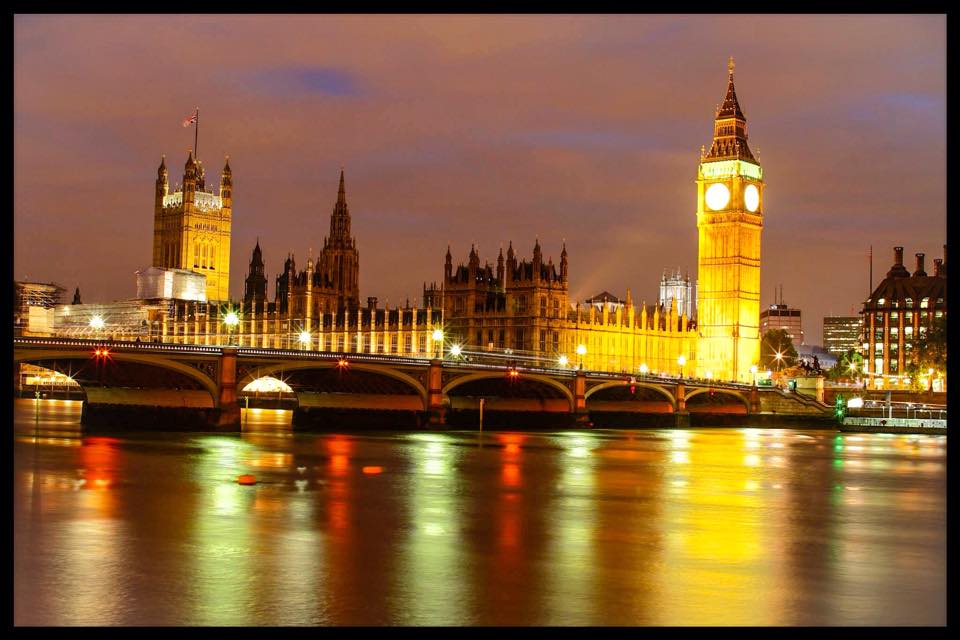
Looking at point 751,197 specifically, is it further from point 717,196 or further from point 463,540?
point 463,540

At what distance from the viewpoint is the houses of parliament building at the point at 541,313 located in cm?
11538

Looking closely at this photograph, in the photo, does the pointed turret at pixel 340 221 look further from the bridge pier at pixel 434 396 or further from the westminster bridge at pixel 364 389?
the bridge pier at pixel 434 396

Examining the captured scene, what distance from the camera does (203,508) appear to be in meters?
32.3

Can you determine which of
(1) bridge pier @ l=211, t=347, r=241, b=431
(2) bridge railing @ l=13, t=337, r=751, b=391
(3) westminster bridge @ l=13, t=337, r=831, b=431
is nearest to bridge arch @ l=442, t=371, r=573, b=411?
(3) westminster bridge @ l=13, t=337, r=831, b=431

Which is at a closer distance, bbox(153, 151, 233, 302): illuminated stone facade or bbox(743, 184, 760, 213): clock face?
bbox(743, 184, 760, 213): clock face

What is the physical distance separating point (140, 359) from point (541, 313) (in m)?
56.4

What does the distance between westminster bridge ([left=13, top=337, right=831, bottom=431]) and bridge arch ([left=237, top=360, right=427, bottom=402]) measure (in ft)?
0.25

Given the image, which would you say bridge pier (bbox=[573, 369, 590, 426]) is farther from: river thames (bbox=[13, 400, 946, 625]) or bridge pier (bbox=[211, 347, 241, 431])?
river thames (bbox=[13, 400, 946, 625])

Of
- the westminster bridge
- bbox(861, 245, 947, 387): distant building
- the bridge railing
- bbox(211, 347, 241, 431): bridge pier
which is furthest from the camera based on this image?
bbox(861, 245, 947, 387): distant building

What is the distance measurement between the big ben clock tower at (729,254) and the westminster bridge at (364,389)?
1743cm

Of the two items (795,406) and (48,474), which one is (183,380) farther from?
(795,406)

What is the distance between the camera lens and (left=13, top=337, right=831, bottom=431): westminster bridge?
6519 centimetres

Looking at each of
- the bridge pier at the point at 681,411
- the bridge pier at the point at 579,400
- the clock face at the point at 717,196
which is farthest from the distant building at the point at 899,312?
the bridge pier at the point at 579,400
